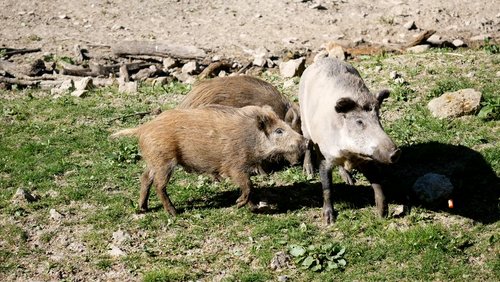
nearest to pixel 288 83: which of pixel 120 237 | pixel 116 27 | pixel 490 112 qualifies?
pixel 490 112

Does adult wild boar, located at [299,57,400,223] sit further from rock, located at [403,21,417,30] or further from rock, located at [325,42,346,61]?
rock, located at [403,21,417,30]

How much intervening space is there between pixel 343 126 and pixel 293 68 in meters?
3.85

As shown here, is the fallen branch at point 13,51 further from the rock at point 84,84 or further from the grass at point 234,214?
the grass at point 234,214

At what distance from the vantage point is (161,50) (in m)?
11.3

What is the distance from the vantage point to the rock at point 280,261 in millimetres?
6148

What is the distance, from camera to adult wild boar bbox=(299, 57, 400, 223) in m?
6.41

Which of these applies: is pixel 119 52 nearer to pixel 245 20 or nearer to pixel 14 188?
pixel 245 20

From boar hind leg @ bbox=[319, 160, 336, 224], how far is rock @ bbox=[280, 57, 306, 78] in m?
3.51

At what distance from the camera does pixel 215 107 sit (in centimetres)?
740

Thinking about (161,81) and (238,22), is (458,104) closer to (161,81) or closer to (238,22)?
(161,81)

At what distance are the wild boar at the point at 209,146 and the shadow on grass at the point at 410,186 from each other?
369mm

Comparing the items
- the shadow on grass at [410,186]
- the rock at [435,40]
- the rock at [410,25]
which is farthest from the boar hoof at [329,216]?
the rock at [410,25]

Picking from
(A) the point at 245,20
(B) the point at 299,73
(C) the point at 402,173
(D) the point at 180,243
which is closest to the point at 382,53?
(B) the point at 299,73

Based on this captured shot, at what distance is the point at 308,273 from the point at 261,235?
0.76m
